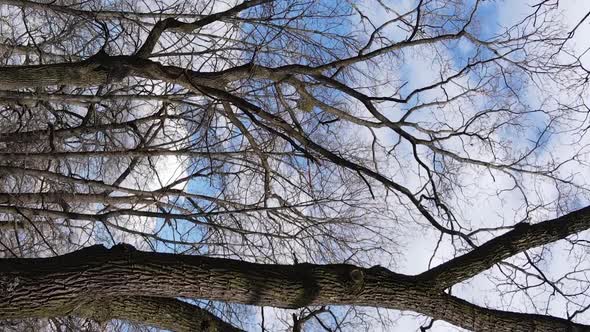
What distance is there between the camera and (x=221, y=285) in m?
3.85

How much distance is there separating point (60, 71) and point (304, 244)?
12.3 feet

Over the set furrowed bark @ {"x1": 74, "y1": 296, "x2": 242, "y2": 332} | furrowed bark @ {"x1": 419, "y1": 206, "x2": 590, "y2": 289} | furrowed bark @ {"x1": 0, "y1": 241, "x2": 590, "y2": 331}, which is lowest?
furrowed bark @ {"x1": 74, "y1": 296, "x2": 242, "y2": 332}

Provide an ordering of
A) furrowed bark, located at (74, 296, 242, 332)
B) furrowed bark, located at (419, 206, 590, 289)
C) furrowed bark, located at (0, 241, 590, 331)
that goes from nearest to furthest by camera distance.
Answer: furrowed bark, located at (0, 241, 590, 331), furrowed bark, located at (74, 296, 242, 332), furrowed bark, located at (419, 206, 590, 289)

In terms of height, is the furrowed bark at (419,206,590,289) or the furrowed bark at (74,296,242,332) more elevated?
the furrowed bark at (419,206,590,289)

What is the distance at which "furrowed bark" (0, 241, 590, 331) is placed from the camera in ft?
11.6

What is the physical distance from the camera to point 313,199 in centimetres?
735

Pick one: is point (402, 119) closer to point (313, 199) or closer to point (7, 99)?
point (313, 199)

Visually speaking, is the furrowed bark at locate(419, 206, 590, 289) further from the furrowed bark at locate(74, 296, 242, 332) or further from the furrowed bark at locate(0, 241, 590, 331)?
the furrowed bark at locate(74, 296, 242, 332)

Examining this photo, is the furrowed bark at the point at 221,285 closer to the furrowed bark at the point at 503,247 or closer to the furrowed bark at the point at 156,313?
the furrowed bark at the point at 503,247

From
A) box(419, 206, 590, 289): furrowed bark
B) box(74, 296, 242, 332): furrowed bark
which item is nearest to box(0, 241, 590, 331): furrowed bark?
box(419, 206, 590, 289): furrowed bark

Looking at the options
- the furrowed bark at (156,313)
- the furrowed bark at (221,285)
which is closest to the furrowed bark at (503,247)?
the furrowed bark at (221,285)

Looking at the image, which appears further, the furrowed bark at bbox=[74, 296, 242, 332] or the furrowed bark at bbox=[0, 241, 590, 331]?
the furrowed bark at bbox=[74, 296, 242, 332]

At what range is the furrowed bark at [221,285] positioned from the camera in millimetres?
3537

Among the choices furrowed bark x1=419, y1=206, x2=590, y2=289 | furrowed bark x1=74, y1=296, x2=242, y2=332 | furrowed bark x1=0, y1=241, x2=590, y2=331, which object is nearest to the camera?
furrowed bark x1=0, y1=241, x2=590, y2=331
